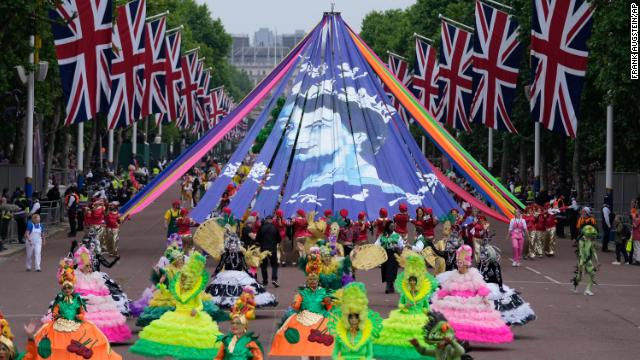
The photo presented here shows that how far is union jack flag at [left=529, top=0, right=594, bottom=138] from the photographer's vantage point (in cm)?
3825

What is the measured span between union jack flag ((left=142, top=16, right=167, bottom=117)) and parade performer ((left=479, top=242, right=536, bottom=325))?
33257mm

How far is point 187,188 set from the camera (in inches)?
2404

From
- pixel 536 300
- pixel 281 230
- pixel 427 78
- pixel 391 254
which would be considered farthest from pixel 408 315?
pixel 427 78

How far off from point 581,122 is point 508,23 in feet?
29.4

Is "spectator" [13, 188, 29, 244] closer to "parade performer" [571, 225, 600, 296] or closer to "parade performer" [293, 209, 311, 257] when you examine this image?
"parade performer" [293, 209, 311, 257]

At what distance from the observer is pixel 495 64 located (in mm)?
47656

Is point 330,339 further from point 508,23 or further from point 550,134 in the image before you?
point 550,134

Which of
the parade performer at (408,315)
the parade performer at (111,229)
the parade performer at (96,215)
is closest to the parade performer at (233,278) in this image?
the parade performer at (408,315)

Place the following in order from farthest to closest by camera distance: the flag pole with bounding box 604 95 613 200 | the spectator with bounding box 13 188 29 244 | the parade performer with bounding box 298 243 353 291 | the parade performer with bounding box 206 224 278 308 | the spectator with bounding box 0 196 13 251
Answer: the flag pole with bounding box 604 95 613 200, the spectator with bounding box 13 188 29 244, the spectator with bounding box 0 196 13 251, the parade performer with bounding box 206 224 278 308, the parade performer with bounding box 298 243 353 291

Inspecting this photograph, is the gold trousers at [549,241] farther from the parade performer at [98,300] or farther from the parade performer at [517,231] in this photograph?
the parade performer at [98,300]

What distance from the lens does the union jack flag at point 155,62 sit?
176 ft

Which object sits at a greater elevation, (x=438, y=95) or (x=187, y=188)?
(x=438, y=95)

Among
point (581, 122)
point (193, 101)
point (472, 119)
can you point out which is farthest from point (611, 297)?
point (193, 101)

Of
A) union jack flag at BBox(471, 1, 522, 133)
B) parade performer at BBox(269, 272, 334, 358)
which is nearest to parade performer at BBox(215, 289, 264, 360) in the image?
parade performer at BBox(269, 272, 334, 358)
